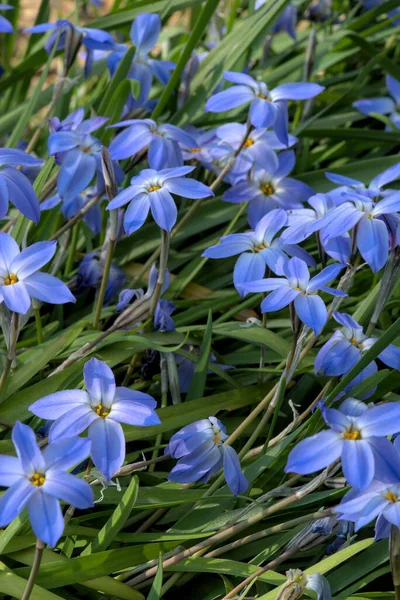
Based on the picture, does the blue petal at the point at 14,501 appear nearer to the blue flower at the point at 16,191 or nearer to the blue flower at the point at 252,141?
the blue flower at the point at 16,191

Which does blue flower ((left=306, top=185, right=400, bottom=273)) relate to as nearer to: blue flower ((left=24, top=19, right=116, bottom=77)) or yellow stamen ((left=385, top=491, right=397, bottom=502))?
yellow stamen ((left=385, top=491, right=397, bottom=502))

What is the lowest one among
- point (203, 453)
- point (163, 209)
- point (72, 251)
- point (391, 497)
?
point (72, 251)

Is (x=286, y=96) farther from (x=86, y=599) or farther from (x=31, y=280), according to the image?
(x=86, y=599)

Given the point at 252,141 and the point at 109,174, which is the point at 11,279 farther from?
the point at 252,141

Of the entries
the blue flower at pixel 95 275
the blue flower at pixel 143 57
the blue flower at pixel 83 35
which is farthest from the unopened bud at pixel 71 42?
the blue flower at pixel 95 275

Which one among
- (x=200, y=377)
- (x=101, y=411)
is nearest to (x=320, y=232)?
(x=200, y=377)

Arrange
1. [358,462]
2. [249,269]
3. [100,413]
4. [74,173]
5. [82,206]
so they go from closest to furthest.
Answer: [358,462]
[100,413]
[249,269]
[74,173]
[82,206]
